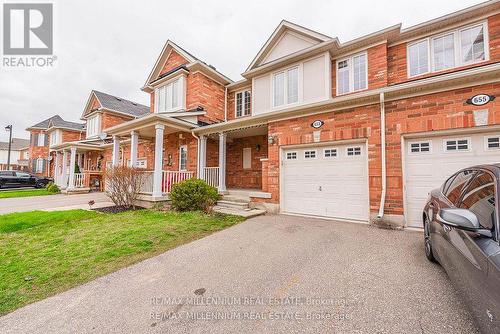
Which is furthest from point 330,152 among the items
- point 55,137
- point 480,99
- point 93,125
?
point 55,137

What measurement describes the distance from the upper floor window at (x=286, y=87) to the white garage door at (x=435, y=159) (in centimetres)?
492

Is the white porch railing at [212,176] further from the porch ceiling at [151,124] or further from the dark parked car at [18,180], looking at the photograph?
the dark parked car at [18,180]

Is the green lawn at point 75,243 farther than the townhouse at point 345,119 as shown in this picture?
No

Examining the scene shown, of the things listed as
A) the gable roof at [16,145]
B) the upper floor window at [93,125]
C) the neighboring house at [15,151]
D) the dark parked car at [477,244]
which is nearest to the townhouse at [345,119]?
the dark parked car at [477,244]

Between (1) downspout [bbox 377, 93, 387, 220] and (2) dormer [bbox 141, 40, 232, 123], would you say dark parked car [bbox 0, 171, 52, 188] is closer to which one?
(2) dormer [bbox 141, 40, 232, 123]

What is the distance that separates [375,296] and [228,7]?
12466 millimetres

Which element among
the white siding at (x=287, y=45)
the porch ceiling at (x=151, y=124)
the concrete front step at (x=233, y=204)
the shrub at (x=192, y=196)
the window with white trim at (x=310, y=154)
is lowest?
the concrete front step at (x=233, y=204)

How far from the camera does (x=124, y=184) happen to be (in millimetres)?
8312

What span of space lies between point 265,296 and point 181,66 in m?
12.4

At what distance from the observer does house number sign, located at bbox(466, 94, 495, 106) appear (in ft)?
15.8

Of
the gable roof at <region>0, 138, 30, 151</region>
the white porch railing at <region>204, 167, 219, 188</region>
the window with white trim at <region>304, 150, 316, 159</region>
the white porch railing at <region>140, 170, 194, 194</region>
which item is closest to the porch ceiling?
the white porch railing at <region>140, 170, 194, 194</region>

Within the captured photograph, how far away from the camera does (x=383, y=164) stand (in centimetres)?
579

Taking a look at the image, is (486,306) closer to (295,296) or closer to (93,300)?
(295,296)

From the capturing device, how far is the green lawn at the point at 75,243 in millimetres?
2941
